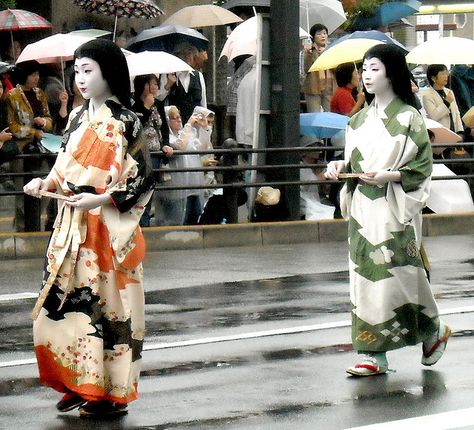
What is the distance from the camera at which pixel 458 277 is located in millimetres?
12852

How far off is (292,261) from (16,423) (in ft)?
24.5

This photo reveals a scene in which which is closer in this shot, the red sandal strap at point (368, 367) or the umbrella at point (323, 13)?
the red sandal strap at point (368, 367)

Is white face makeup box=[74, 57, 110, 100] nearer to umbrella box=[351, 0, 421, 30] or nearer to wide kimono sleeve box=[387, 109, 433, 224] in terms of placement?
wide kimono sleeve box=[387, 109, 433, 224]

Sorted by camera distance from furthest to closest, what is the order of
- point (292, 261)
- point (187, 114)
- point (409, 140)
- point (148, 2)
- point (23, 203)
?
point (148, 2) → point (187, 114) → point (23, 203) → point (292, 261) → point (409, 140)

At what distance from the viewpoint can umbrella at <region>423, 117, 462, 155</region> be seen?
→ 57.6 ft

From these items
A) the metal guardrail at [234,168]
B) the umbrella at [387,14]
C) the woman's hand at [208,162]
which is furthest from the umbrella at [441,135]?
the umbrella at [387,14]

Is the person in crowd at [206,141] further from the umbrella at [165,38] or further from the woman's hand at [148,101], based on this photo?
the umbrella at [165,38]

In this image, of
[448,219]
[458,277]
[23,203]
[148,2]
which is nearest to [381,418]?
[458,277]

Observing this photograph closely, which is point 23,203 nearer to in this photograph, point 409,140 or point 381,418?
point 409,140

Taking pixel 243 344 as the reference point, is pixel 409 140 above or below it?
above

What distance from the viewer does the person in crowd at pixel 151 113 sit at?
1530 cm

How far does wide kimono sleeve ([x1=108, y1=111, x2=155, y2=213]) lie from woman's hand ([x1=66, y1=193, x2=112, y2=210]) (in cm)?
4

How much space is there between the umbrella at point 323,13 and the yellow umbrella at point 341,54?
140 inches

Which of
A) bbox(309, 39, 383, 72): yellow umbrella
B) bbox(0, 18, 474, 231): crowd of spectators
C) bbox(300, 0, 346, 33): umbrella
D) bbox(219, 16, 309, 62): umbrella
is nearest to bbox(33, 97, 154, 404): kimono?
bbox(0, 18, 474, 231): crowd of spectators
